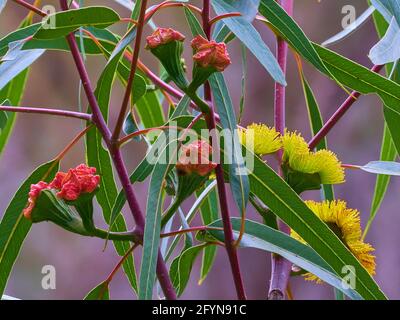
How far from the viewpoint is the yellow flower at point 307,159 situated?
0.62m

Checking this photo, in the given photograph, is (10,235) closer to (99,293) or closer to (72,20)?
(99,293)

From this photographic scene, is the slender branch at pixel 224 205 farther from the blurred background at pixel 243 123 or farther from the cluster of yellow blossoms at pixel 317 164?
the blurred background at pixel 243 123

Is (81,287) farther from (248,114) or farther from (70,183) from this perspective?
(70,183)

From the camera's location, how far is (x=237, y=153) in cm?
51

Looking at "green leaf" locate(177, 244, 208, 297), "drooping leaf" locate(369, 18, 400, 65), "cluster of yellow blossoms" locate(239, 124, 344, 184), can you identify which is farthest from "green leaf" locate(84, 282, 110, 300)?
"drooping leaf" locate(369, 18, 400, 65)

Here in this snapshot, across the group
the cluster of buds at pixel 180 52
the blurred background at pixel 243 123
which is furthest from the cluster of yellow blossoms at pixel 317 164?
the blurred background at pixel 243 123

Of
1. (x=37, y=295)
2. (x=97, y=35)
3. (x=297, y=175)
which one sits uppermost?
(x=37, y=295)

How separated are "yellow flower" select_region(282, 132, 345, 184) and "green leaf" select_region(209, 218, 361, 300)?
0.21 ft

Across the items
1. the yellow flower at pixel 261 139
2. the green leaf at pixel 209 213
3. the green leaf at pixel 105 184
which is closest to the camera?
the yellow flower at pixel 261 139

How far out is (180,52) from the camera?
54 centimetres

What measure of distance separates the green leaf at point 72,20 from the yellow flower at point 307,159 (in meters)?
0.18

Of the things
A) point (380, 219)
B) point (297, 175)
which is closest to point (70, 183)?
point (297, 175)

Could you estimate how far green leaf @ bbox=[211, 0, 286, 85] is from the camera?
54 cm
